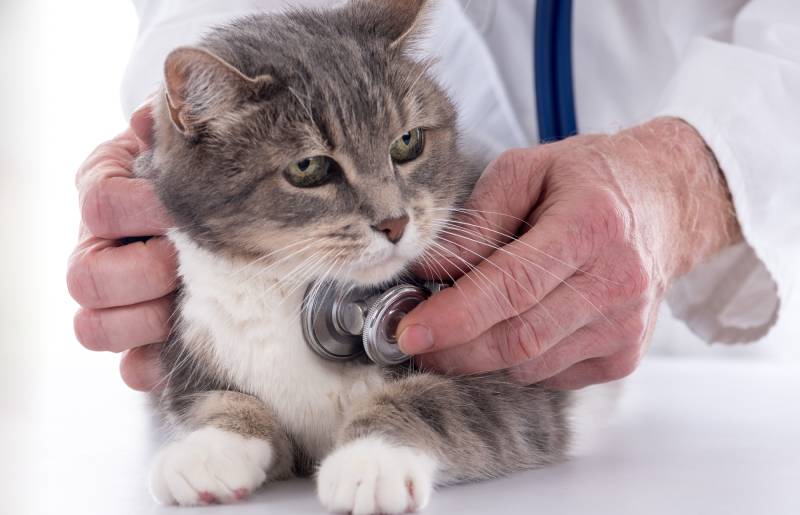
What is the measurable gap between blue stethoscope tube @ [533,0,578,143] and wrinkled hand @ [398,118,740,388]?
0.52 meters

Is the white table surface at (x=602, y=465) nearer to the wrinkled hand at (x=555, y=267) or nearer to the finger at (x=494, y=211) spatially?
the wrinkled hand at (x=555, y=267)

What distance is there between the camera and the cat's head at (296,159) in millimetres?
1465

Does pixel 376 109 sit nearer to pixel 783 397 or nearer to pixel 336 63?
pixel 336 63

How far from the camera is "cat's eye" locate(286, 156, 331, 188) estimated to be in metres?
1.49

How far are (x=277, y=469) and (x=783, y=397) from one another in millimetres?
1275

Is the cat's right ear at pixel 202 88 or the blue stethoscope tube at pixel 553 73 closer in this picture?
the cat's right ear at pixel 202 88

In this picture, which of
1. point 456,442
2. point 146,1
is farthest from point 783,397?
point 146,1

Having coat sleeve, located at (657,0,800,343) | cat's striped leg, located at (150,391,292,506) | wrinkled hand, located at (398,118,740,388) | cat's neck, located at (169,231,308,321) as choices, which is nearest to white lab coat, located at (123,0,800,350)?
coat sleeve, located at (657,0,800,343)

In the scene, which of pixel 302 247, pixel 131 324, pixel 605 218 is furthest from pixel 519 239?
pixel 131 324

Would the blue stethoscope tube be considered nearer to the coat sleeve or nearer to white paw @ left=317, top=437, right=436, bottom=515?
the coat sleeve

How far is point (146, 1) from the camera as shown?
2412 millimetres

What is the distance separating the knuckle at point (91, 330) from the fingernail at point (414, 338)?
0.76 meters

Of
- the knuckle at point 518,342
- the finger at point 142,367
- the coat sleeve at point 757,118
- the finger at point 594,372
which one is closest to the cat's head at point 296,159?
the knuckle at point 518,342

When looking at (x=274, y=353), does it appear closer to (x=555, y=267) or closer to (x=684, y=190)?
(x=555, y=267)
